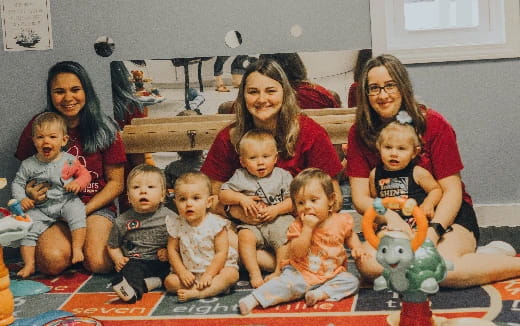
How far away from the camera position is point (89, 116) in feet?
8.50

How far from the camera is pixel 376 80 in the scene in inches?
86.0

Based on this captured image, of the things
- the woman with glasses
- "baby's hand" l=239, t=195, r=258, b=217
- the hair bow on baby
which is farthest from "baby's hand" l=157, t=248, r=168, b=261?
the hair bow on baby

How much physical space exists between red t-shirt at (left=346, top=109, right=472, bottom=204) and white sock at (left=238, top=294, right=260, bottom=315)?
0.59 meters

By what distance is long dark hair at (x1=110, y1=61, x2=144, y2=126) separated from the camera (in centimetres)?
272

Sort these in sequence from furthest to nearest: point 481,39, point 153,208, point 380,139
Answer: point 481,39 → point 153,208 → point 380,139

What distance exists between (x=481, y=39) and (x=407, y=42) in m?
0.29

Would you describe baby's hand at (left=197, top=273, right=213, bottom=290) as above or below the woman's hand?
below

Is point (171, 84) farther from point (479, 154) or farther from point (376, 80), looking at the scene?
point (479, 154)

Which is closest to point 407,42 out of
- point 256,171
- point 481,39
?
point 481,39

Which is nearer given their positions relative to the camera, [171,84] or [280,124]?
[280,124]

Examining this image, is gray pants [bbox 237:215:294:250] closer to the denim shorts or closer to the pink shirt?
the pink shirt

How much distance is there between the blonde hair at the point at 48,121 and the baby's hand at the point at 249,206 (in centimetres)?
74

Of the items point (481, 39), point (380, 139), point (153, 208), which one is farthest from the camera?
point (481, 39)

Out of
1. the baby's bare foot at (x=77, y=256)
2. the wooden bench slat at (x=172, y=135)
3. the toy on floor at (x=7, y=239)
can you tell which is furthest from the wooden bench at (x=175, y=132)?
the toy on floor at (x=7, y=239)
